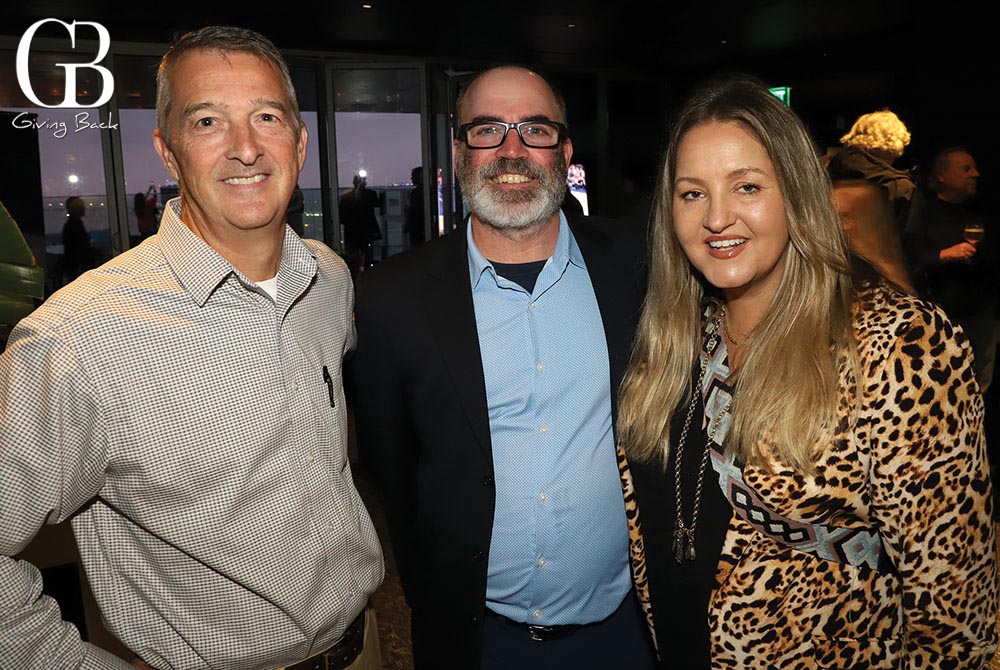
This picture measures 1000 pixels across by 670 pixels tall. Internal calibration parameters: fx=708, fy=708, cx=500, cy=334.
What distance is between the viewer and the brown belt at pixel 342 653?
5.19 feet

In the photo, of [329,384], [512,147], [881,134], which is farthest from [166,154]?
[881,134]

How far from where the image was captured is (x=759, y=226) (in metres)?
1.54

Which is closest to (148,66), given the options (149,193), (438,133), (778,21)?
(149,193)

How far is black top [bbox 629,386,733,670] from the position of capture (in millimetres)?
1604

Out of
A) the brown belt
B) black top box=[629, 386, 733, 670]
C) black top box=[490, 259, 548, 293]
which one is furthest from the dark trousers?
black top box=[490, 259, 548, 293]

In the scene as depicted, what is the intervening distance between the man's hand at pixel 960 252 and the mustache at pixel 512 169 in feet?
10.4

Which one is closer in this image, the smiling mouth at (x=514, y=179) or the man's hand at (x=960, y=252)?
the smiling mouth at (x=514, y=179)

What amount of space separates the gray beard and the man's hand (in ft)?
10.1

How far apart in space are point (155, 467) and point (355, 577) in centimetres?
53

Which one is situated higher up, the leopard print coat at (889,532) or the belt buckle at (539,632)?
the leopard print coat at (889,532)

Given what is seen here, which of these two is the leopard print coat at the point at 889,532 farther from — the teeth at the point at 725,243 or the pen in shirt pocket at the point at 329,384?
the pen in shirt pocket at the point at 329,384

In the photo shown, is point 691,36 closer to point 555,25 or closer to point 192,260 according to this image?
point 555,25

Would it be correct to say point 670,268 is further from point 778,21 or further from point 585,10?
point 778,21

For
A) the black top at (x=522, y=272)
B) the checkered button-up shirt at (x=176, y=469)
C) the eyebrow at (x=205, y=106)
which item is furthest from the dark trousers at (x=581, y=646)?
the eyebrow at (x=205, y=106)
